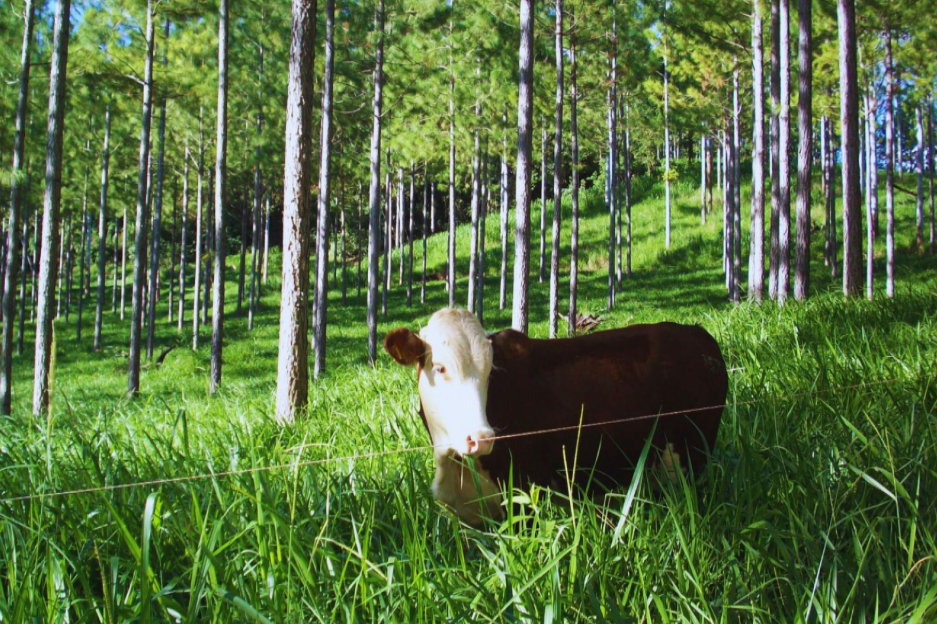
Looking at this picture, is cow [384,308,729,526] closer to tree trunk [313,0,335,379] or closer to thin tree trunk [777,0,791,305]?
thin tree trunk [777,0,791,305]

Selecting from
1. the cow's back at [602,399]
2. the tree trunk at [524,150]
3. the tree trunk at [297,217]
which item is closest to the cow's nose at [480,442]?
the cow's back at [602,399]

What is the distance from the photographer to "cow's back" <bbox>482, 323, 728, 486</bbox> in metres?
2.91

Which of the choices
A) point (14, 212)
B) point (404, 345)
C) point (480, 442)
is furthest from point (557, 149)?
point (480, 442)

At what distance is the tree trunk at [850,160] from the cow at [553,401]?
22.1 ft

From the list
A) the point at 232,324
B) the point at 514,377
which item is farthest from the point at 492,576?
the point at 232,324

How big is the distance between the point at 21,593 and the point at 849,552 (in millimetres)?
2607

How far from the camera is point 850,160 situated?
9.91m

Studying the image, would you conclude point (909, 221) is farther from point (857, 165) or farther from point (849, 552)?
point (849, 552)

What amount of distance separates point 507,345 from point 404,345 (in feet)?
1.36

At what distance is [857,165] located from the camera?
963 cm

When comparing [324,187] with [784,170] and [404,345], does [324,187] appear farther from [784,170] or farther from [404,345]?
[404,345]

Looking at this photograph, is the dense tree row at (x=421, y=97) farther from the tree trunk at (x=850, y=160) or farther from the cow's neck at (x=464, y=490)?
the cow's neck at (x=464, y=490)

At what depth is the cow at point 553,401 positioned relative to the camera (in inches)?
111

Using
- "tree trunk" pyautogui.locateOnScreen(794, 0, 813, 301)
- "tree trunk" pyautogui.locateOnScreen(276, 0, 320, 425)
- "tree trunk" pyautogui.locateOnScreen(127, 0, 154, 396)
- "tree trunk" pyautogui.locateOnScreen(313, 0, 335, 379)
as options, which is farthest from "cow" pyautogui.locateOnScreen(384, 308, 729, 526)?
"tree trunk" pyautogui.locateOnScreen(127, 0, 154, 396)
